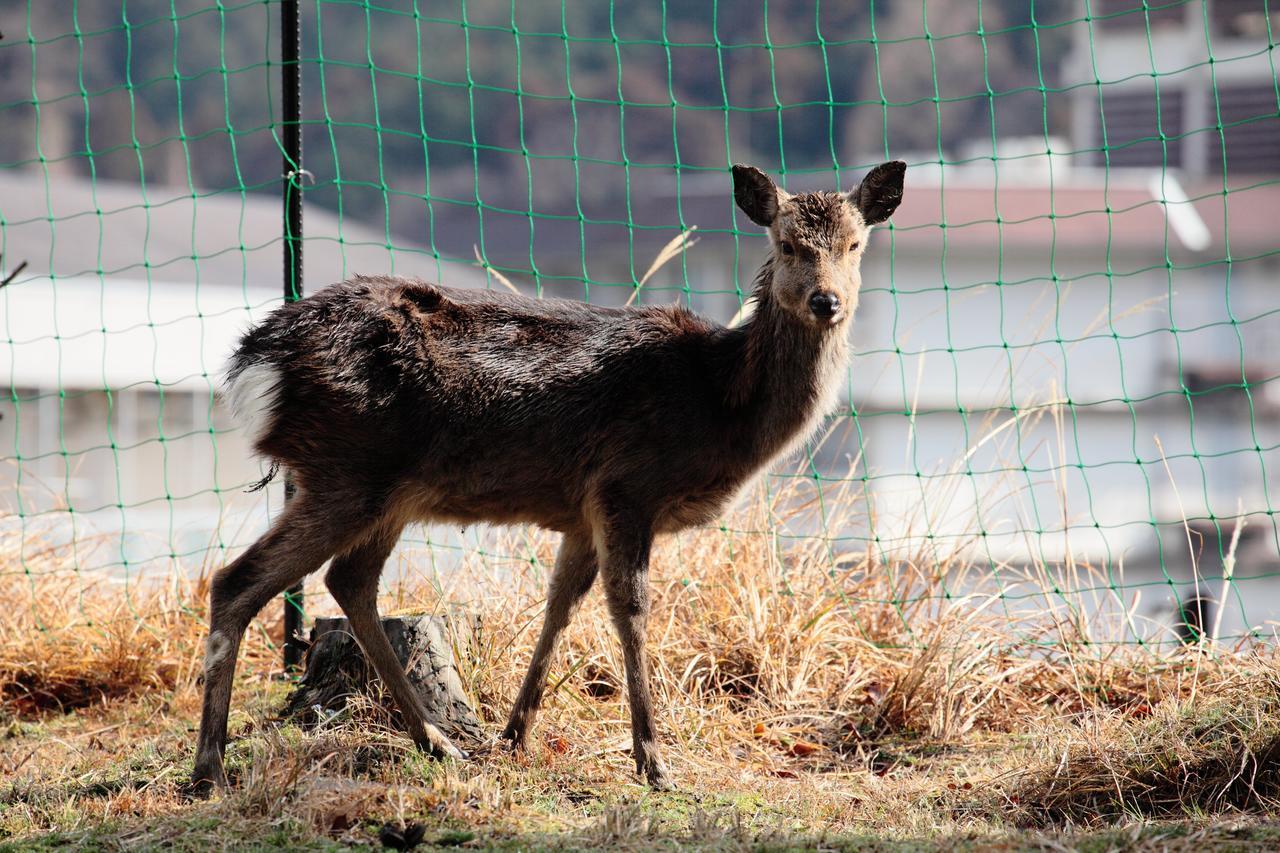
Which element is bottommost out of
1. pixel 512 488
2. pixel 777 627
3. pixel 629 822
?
pixel 629 822

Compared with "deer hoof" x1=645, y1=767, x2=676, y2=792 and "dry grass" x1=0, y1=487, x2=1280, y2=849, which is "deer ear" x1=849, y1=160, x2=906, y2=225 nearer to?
"dry grass" x1=0, y1=487, x2=1280, y2=849

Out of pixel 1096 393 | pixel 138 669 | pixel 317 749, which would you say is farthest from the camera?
pixel 1096 393

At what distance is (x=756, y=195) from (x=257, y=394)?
1.94 m

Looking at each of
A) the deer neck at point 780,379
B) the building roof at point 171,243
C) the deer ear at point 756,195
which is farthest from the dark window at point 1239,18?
the deer neck at point 780,379

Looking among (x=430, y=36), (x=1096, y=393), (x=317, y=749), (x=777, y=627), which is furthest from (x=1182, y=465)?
(x=430, y=36)

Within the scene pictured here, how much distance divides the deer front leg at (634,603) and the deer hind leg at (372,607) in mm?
663

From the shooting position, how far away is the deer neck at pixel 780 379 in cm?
485

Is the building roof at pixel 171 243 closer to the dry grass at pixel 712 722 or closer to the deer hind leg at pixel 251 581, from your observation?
the dry grass at pixel 712 722

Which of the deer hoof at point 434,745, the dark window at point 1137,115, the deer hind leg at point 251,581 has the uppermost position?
the dark window at point 1137,115

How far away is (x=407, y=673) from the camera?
4.99m

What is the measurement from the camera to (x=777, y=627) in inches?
229

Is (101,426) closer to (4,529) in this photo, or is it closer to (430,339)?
(4,529)

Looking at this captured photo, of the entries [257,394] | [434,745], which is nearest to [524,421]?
[257,394]

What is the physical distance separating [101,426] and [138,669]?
17.0 meters
